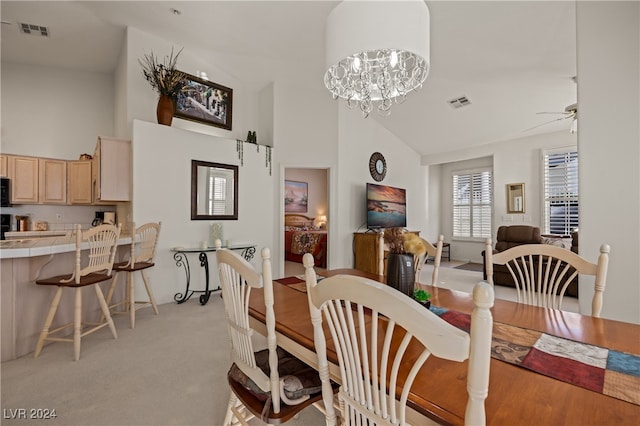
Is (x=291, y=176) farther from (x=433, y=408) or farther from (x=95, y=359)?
(x=433, y=408)

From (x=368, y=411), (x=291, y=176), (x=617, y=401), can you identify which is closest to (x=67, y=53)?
(x=291, y=176)

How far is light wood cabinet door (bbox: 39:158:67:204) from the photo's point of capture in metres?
4.38

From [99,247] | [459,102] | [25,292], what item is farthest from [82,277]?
[459,102]

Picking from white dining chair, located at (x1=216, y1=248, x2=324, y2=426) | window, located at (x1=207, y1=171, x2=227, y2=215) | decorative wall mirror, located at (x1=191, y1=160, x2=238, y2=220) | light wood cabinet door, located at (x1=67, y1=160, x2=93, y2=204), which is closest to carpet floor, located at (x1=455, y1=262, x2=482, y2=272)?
decorative wall mirror, located at (x1=191, y1=160, x2=238, y2=220)

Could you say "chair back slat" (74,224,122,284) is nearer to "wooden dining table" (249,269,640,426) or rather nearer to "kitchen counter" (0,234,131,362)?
"kitchen counter" (0,234,131,362)

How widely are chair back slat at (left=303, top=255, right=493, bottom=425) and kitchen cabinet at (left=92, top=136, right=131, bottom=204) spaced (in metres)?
3.57

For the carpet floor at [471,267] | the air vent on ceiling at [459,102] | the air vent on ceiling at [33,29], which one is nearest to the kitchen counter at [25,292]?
the air vent on ceiling at [33,29]

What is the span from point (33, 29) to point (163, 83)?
71.3 inches

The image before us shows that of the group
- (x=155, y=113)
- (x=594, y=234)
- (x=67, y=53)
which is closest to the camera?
(x=594, y=234)

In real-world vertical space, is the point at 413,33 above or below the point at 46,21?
below

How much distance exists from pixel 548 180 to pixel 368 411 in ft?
23.6

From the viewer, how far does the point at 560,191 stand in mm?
6000

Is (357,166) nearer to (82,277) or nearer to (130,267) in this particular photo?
(130,267)

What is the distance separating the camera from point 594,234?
6.25ft
